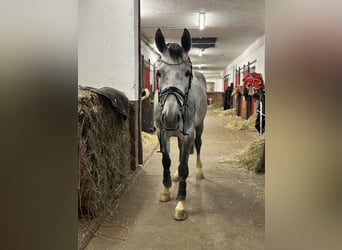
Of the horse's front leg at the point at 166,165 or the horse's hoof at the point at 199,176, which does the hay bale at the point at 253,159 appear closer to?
the horse's hoof at the point at 199,176

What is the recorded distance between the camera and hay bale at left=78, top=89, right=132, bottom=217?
221 centimetres

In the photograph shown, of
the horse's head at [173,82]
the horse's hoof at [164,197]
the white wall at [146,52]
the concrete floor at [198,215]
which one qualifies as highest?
the white wall at [146,52]

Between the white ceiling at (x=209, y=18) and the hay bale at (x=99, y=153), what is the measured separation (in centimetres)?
318

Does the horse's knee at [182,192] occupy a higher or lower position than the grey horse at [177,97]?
lower

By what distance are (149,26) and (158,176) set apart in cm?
477

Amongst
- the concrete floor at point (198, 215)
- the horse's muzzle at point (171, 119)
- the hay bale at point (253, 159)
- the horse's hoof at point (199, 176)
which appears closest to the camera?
the concrete floor at point (198, 215)

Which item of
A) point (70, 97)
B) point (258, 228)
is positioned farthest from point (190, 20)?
point (70, 97)

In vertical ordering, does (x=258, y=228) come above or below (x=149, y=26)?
below

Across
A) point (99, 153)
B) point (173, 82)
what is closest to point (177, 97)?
point (173, 82)

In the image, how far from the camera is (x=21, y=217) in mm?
479

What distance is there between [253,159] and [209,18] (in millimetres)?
3760

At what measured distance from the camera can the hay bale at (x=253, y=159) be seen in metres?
3.70

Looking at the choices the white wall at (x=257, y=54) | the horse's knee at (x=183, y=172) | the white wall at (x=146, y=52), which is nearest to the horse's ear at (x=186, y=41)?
the horse's knee at (x=183, y=172)

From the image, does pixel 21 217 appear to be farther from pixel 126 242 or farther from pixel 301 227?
pixel 126 242
